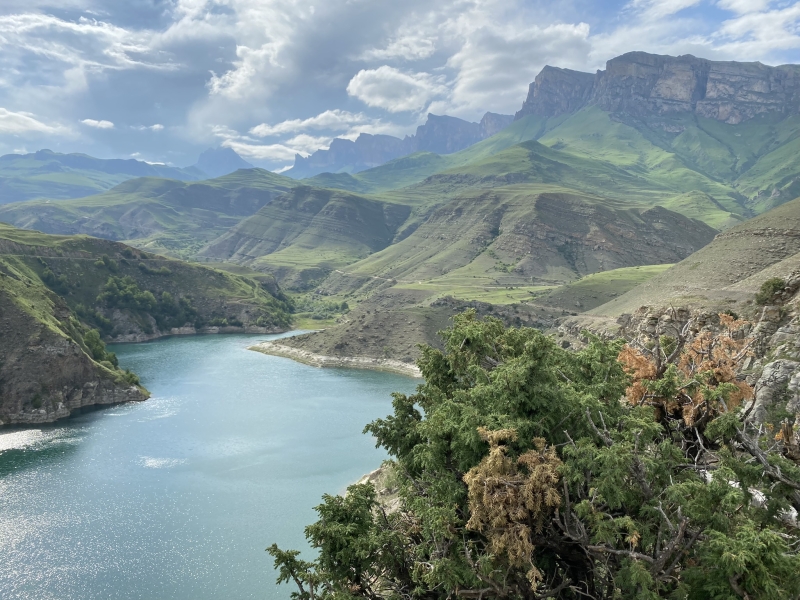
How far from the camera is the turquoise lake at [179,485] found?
40.0 m

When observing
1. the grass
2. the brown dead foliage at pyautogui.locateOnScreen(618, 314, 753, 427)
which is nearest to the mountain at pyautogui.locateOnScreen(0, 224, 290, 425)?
the grass

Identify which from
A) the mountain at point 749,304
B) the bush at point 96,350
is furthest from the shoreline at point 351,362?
the bush at point 96,350

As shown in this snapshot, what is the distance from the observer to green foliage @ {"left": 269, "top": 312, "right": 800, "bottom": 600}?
593 inches

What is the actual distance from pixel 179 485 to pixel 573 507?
50103 millimetres

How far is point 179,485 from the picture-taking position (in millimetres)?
56656

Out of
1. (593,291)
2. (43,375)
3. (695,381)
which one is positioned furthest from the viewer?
(593,291)

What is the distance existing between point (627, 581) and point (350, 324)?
120164 mm

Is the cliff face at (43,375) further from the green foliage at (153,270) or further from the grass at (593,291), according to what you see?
the grass at (593,291)

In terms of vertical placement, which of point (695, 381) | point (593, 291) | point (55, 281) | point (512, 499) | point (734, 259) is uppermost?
point (55, 281)

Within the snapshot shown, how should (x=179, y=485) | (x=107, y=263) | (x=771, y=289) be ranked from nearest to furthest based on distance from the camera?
(x=771, y=289), (x=179, y=485), (x=107, y=263)

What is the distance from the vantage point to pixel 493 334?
94.1ft

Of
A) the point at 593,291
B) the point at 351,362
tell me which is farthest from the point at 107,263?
the point at 593,291

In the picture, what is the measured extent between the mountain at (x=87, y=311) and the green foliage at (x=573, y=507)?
3018 inches

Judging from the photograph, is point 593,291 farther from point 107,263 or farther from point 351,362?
point 107,263
